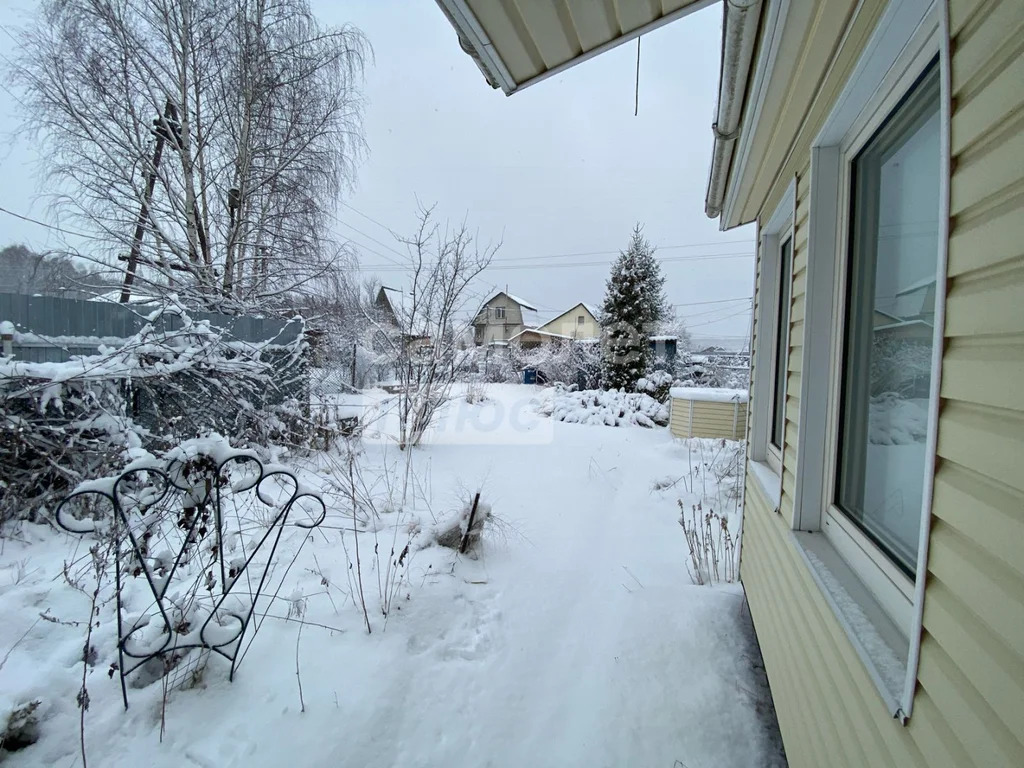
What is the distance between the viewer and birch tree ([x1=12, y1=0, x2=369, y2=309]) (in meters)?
5.89

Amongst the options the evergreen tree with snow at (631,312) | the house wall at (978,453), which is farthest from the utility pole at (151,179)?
the evergreen tree with snow at (631,312)

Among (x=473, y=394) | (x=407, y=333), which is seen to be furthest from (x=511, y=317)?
(x=407, y=333)

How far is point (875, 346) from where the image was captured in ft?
3.79

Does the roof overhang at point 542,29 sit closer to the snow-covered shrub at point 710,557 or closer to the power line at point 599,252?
the snow-covered shrub at point 710,557

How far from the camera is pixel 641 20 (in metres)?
1.42

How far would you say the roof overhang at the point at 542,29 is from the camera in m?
1.22

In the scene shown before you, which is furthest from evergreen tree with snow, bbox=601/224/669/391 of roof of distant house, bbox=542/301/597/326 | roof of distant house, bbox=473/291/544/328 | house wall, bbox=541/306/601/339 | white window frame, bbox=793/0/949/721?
roof of distant house, bbox=473/291/544/328

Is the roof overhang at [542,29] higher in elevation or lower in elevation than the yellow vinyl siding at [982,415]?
higher

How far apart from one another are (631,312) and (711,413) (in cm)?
502

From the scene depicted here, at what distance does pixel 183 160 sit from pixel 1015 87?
845 centimetres

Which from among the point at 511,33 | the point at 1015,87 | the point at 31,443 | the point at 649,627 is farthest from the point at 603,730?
the point at 31,443

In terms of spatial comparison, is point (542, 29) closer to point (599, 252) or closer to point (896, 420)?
point (896, 420)

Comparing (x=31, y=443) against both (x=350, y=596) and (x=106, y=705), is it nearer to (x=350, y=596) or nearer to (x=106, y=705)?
(x=106, y=705)

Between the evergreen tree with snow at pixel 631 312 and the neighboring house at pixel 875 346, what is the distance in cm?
906
